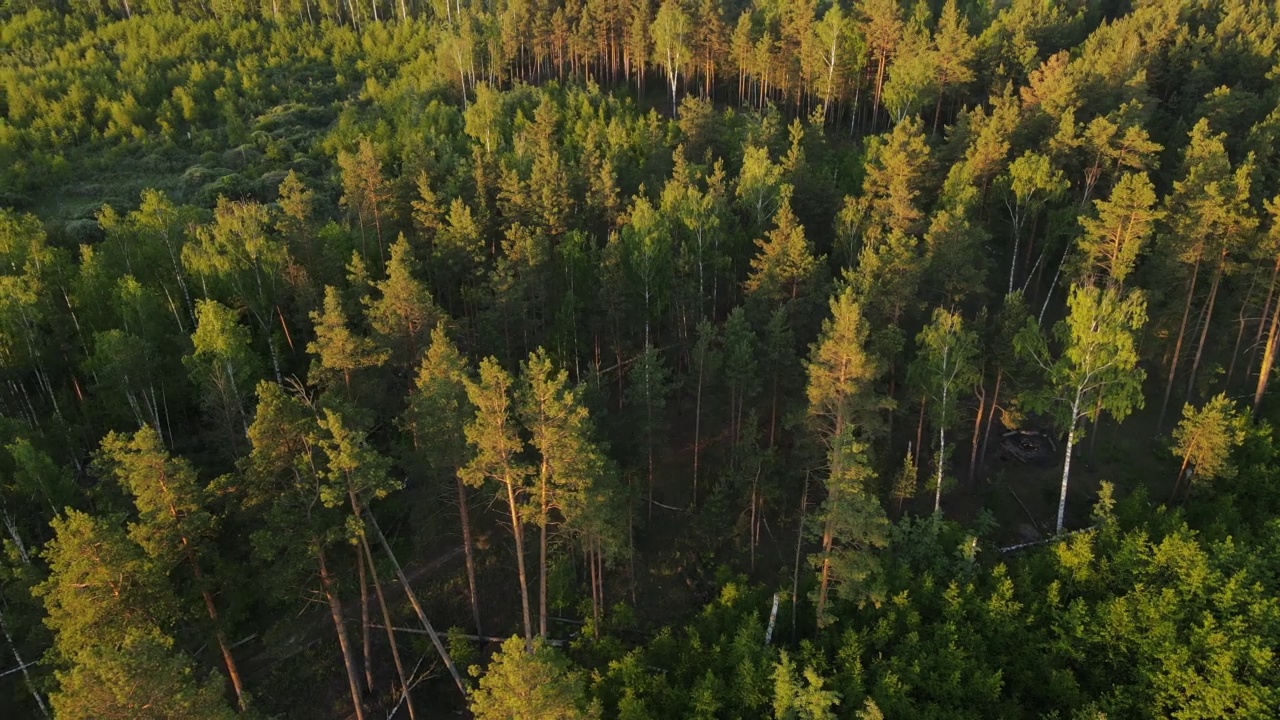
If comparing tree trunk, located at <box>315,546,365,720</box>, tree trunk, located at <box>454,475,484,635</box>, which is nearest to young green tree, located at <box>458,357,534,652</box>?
tree trunk, located at <box>454,475,484,635</box>

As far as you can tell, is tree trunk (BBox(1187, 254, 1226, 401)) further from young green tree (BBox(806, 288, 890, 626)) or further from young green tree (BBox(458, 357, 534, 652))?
young green tree (BBox(458, 357, 534, 652))

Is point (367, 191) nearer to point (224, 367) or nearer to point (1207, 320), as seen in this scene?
point (224, 367)

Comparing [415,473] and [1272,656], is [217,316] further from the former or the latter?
[1272,656]

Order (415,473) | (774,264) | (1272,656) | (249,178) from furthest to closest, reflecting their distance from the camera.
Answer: (249,178), (774,264), (415,473), (1272,656)

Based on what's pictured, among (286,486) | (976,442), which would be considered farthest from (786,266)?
(286,486)

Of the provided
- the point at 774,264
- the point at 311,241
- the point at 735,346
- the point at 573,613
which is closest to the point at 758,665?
the point at 573,613

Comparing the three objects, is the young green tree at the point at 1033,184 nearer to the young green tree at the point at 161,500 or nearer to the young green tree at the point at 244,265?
the young green tree at the point at 244,265
